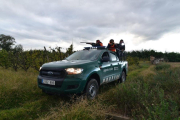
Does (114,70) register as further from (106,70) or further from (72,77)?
(72,77)

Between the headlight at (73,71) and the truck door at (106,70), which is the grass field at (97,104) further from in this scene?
the truck door at (106,70)

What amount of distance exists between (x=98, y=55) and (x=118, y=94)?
5.10 ft

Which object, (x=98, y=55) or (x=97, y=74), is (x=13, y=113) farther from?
(x=98, y=55)

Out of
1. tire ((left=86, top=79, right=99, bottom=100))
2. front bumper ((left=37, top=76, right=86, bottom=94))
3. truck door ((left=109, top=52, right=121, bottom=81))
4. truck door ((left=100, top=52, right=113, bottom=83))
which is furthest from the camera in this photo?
truck door ((left=109, top=52, right=121, bottom=81))

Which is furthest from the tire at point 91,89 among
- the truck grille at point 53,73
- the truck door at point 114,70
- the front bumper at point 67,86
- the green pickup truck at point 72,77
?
the truck door at point 114,70

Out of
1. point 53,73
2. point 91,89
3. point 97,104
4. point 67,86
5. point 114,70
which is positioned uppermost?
point 53,73

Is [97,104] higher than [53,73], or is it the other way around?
[53,73]

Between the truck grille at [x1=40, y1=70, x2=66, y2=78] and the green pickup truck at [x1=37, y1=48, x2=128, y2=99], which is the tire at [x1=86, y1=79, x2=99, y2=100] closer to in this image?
the green pickup truck at [x1=37, y1=48, x2=128, y2=99]

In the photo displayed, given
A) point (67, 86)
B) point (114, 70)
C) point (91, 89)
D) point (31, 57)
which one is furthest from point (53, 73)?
point (31, 57)

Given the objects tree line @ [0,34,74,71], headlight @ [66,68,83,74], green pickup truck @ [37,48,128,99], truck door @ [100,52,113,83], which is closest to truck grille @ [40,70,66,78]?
green pickup truck @ [37,48,128,99]

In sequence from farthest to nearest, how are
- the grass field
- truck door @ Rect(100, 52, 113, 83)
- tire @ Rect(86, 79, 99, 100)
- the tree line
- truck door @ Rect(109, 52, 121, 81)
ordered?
the tree line → truck door @ Rect(109, 52, 121, 81) → truck door @ Rect(100, 52, 113, 83) → tire @ Rect(86, 79, 99, 100) → the grass field

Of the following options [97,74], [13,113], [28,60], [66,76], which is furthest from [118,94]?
[28,60]

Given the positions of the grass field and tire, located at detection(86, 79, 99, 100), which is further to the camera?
tire, located at detection(86, 79, 99, 100)

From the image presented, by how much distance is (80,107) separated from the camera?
250 cm
